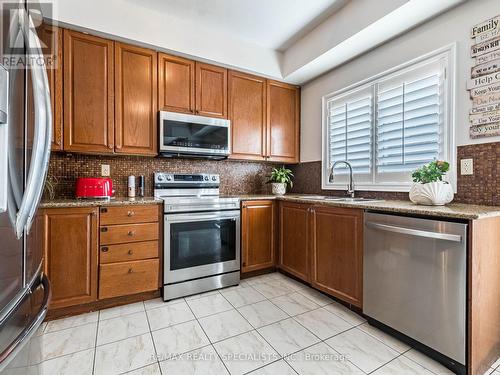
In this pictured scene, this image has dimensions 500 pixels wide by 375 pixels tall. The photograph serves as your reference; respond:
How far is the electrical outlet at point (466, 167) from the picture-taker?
1.79 metres

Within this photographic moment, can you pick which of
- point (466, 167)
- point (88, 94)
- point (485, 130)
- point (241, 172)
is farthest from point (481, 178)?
point (88, 94)

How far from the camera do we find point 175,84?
2596mm

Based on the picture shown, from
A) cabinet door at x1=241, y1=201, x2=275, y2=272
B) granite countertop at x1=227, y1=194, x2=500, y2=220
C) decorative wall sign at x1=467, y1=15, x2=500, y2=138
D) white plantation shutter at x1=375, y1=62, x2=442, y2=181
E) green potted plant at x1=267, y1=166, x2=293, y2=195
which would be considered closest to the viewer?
granite countertop at x1=227, y1=194, x2=500, y2=220

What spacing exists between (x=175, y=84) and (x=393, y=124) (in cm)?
215

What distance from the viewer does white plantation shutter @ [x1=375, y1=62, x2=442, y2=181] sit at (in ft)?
6.56

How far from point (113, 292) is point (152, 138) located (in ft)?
4.67

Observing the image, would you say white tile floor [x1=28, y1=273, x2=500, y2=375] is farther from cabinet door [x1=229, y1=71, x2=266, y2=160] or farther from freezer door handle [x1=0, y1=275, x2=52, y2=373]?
cabinet door [x1=229, y1=71, x2=266, y2=160]

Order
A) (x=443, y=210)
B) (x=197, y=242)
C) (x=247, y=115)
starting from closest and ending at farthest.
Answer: (x=443, y=210), (x=197, y=242), (x=247, y=115)

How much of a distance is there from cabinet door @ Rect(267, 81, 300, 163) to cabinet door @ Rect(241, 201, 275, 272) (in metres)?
0.77

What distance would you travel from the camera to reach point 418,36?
6.89ft

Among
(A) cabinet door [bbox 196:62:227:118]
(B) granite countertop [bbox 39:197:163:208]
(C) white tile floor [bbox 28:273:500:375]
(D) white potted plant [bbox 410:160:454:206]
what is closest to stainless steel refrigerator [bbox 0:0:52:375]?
(C) white tile floor [bbox 28:273:500:375]

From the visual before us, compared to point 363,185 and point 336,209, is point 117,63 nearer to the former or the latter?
point 336,209

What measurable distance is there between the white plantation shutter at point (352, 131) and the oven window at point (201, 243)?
143cm

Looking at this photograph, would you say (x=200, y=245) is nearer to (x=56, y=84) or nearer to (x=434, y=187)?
(x=56, y=84)
